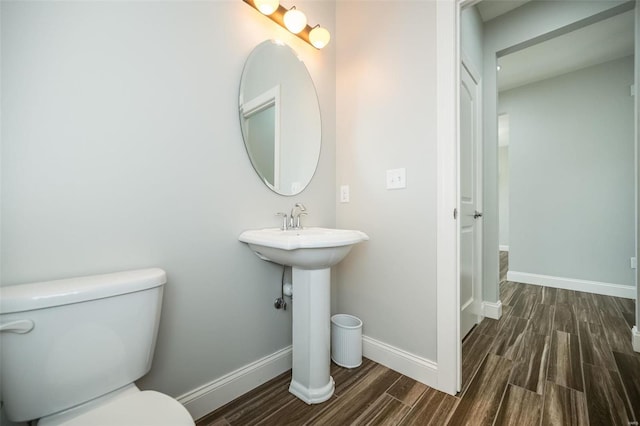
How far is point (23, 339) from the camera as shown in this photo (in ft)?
2.18

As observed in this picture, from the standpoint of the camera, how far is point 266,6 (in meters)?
1.33

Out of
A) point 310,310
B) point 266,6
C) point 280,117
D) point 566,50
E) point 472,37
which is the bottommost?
point 310,310

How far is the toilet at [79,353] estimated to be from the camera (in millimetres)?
662

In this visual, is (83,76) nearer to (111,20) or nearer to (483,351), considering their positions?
(111,20)

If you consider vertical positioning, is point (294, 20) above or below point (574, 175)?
above

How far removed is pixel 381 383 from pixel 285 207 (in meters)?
1.13

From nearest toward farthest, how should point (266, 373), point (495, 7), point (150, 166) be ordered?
point (150, 166), point (266, 373), point (495, 7)

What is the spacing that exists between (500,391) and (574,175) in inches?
117

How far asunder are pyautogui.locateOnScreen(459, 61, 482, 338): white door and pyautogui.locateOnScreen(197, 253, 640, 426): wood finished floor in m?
0.27

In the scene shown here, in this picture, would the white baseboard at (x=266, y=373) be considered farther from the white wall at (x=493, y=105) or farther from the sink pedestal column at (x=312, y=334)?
the white wall at (x=493, y=105)

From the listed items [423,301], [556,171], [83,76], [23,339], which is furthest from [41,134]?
[556,171]

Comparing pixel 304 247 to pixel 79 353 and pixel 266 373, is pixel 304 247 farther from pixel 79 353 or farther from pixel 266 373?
pixel 266 373

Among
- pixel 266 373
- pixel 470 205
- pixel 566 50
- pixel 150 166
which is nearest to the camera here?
pixel 150 166

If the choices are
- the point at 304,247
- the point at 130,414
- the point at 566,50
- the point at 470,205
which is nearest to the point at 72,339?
the point at 130,414
